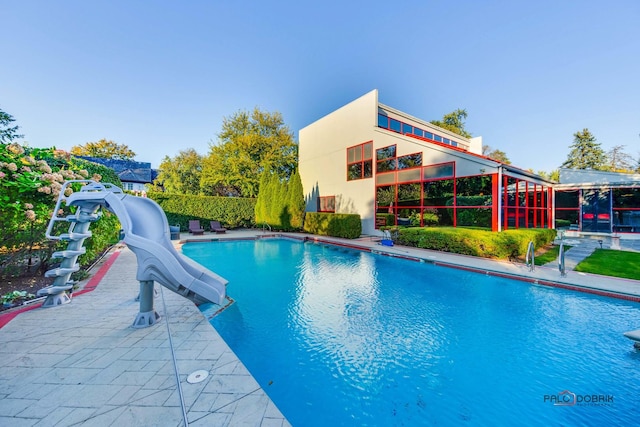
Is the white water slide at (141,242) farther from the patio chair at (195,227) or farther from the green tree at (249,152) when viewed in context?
the green tree at (249,152)

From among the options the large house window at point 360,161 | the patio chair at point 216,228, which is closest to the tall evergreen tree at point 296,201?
the large house window at point 360,161

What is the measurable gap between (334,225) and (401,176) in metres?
4.95

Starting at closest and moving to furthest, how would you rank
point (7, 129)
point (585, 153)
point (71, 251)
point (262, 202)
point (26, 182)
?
point (26, 182)
point (71, 251)
point (7, 129)
point (262, 202)
point (585, 153)

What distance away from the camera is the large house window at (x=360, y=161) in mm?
16047

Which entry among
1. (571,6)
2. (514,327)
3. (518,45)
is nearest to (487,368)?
(514,327)

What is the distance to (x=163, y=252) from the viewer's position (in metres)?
3.91

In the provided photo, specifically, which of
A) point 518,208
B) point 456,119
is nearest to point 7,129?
point 518,208

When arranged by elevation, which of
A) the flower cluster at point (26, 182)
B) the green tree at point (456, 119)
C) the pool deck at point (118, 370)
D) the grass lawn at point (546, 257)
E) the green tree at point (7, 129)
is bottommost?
the pool deck at point (118, 370)

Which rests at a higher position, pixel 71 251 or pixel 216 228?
pixel 71 251

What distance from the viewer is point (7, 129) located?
16859 millimetres

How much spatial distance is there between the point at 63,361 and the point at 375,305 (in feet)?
17.2

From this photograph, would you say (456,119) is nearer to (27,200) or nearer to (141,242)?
(141,242)

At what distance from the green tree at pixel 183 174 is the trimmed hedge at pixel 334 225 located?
18832 millimetres

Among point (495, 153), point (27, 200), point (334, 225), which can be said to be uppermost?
point (495, 153)
